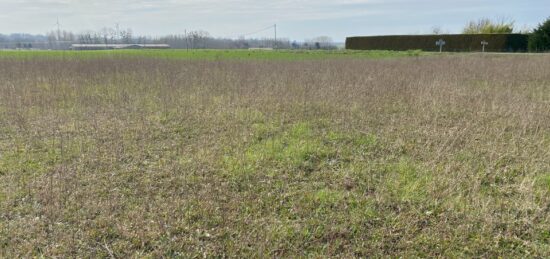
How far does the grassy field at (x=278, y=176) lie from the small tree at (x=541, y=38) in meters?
31.3

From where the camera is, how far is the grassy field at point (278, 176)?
112 inches

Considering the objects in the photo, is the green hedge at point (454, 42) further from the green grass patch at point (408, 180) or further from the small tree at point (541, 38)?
the green grass patch at point (408, 180)

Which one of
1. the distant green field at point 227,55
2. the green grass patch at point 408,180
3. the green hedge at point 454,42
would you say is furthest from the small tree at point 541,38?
the green grass patch at point 408,180

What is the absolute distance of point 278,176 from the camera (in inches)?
164

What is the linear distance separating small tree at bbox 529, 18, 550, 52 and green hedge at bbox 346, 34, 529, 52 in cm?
297

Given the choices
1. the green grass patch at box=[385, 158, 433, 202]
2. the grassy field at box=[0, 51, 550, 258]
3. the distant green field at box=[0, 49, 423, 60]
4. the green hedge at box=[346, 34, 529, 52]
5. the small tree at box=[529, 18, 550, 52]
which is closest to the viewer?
the grassy field at box=[0, 51, 550, 258]

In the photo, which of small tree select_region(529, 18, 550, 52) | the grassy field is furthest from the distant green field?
the grassy field

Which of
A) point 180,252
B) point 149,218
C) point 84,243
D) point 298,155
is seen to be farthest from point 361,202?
point 84,243

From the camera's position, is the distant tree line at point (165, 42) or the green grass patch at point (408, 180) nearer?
the green grass patch at point (408, 180)

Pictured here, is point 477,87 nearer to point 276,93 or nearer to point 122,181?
point 276,93

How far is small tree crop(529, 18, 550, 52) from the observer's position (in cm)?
3206

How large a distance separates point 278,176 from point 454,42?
43.7m

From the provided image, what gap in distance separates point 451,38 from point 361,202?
44.0 m

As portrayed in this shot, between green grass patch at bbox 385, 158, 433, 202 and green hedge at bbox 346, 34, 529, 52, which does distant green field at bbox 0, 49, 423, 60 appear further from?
green grass patch at bbox 385, 158, 433, 202
